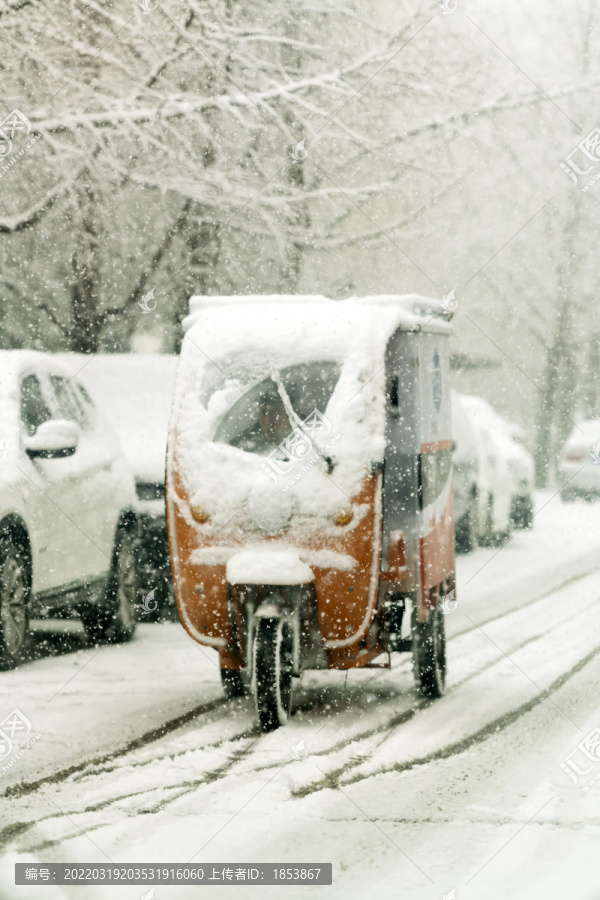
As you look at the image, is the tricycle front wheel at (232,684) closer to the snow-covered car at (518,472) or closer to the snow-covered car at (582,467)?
the snow-covered car at (518,472)

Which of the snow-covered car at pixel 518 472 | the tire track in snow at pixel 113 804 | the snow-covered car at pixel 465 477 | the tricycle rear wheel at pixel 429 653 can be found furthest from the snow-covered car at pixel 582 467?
the tire track in snow at pixel 113 804

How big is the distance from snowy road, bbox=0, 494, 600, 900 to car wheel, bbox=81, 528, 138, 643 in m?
0.14

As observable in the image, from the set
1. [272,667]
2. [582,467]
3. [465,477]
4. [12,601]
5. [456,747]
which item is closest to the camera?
[456,747]

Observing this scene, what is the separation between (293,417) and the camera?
703cm

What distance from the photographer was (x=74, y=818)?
512 centimetres

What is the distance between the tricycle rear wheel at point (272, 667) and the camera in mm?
6660

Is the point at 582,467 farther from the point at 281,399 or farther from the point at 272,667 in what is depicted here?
the point at 272,667

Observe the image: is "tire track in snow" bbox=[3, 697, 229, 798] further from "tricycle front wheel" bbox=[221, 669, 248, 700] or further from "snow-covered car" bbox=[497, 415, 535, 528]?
"snow-covered car" bbox=[497, 415, 535, 528]

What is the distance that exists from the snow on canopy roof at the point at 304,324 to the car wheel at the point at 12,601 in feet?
5.97

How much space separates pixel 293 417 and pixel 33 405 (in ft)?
8.56

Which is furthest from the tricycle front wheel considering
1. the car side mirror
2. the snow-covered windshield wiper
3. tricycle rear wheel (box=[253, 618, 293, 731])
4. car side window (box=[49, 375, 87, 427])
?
car side window (box=[49, 375, 87, 427])

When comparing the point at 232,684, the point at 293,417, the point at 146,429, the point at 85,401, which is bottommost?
the point at 232,684

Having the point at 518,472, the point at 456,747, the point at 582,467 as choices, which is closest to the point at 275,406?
the point at 456,747

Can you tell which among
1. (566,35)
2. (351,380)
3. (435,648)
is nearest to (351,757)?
(435,648)
